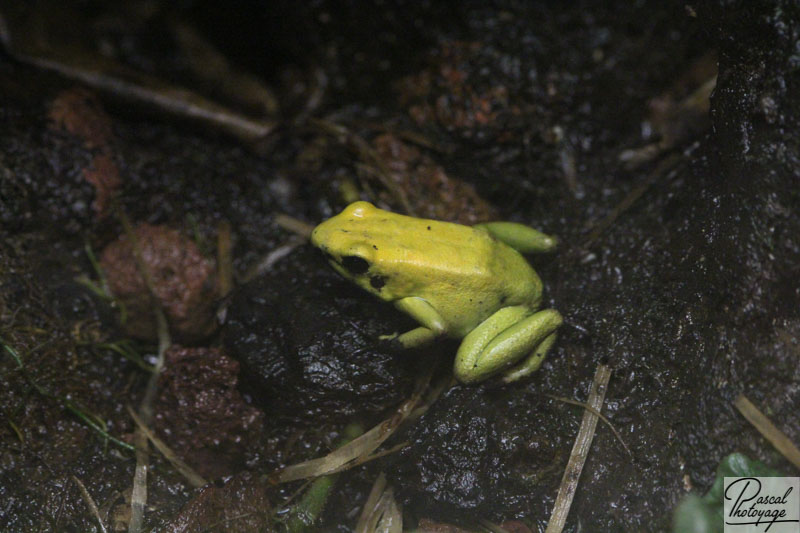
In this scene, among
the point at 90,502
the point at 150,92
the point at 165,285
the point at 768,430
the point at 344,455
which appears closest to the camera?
the point at 768,430

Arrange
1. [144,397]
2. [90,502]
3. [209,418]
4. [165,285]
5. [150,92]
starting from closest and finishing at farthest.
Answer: [90,502] → [209,418] → [144,397] → [165,285] → [150,92]

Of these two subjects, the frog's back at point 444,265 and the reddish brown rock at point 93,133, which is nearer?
the frog's back at point 444,265

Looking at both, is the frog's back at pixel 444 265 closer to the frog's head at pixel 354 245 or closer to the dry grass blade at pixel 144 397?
the frog's head at pixel 354 245

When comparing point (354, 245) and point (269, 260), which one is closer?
point (354, 245)

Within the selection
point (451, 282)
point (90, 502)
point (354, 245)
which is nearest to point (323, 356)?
point (354, 245)

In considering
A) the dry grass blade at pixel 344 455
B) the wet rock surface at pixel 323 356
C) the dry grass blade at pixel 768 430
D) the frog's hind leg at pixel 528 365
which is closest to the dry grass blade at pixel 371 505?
the dry grass blade at pixel 344 455

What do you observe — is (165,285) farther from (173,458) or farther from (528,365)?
(528,365)

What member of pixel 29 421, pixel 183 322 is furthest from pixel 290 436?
pixel 29 421

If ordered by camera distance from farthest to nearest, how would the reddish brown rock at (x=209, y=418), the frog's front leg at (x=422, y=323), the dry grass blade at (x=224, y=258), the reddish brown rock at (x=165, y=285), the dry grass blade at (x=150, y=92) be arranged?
the dry grass blade at (x=150, y=92), the dry grass blade at (x=224, y=258), the reddish brown rock at (x=165, y=285), the reddish brown rock at (x=209, y=418), the frog's front leg at (x=422, y=323)
